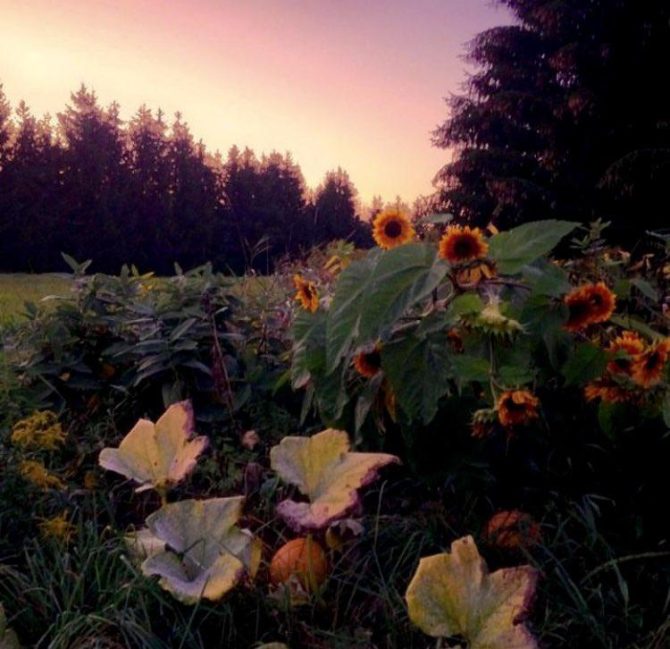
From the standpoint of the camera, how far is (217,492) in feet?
6.02

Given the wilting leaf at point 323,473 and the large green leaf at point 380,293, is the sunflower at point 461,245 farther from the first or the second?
the wilting leaf at point 323,473

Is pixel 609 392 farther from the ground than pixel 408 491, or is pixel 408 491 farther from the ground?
pixel 609 392

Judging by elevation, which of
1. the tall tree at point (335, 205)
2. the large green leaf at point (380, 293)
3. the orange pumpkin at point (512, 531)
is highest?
the tall tree at point (335, 205)

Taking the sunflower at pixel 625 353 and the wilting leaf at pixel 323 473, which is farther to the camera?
the sunflower at pixel 625 353

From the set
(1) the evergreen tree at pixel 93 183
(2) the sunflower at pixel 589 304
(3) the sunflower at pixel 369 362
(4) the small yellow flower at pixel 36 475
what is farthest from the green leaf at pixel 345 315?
(1) the evergreen tree at pixel 93 183

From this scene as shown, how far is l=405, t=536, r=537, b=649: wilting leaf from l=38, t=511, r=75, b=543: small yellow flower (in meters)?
0.74

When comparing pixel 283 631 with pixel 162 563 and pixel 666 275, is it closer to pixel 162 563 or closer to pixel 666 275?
pixel 162 563

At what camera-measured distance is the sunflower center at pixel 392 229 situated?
161 centimetres

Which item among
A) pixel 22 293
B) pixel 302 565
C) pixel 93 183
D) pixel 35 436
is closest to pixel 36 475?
pixel 35 436

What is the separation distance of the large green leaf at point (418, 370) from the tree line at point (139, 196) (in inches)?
619

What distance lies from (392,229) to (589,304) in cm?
44

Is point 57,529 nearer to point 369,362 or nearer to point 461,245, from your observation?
point 369,362

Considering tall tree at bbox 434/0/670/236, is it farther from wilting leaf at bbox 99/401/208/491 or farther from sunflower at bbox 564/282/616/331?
wilting leaf at bbox 99/401/208/491

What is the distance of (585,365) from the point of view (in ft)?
4.57
